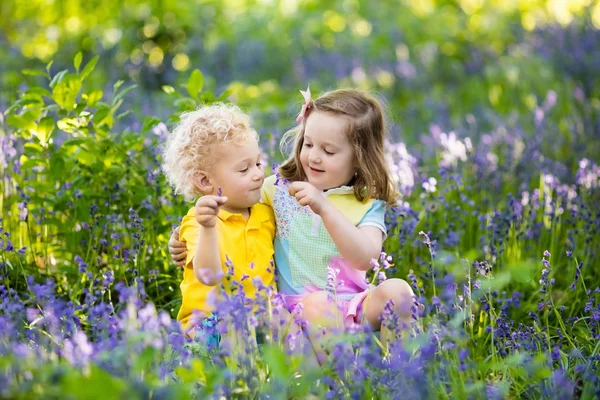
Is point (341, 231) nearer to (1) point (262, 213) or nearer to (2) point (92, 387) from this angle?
(1) point (262, 213)

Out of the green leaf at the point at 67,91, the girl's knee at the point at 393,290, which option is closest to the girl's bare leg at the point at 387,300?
the girl's knee at the point at 393,290

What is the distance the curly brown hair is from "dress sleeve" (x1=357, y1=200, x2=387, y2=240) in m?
0.04

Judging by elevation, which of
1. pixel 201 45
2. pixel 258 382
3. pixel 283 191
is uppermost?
pixel 283 191

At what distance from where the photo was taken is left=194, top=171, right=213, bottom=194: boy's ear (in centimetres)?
267

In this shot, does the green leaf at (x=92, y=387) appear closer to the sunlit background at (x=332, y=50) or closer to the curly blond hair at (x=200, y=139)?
the curly blond hair at (x=200, y=139)

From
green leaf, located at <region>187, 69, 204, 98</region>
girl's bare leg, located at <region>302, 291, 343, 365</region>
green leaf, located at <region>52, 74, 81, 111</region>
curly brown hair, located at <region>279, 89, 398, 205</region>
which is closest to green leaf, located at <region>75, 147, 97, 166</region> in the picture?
green leaf, located at <region>52, 74, 81, 111</region>

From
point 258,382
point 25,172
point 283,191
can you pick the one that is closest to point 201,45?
point 25,172

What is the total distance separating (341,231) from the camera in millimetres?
2545

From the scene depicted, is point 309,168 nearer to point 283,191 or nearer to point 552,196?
point 283,191

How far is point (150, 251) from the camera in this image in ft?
11.4

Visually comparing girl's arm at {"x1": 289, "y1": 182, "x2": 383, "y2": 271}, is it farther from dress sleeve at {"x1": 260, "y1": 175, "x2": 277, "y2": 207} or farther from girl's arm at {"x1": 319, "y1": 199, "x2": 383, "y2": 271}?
dress sleeve at {"x1": 260, "y1": 175, "x2": 277, "y2": 207}

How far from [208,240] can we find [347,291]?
0.60m

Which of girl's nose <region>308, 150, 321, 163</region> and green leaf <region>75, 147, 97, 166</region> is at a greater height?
girl's nose <region>308, 150, 321, 163</region>

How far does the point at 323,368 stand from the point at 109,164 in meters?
1.62
